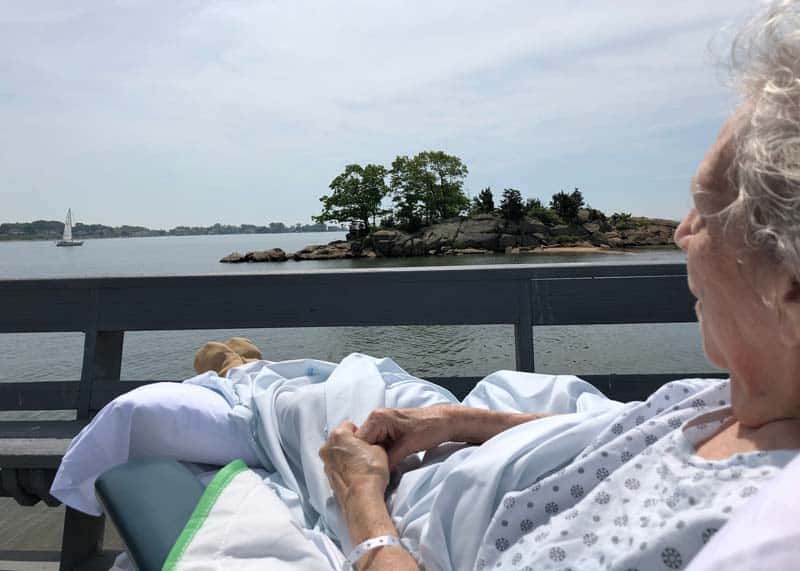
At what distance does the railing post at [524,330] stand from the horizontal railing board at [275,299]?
0.02 metres

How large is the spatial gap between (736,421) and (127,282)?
2656 mm

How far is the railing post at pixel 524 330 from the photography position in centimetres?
294

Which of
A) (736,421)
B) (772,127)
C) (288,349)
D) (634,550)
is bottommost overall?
(288,349)

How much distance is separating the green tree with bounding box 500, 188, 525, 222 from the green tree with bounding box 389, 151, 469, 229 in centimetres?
618

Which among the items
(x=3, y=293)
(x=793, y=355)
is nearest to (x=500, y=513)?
(x=793, y=355)

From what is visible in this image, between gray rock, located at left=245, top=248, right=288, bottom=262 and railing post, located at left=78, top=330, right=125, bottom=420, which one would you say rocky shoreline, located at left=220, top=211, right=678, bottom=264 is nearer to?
gray rock, located at left=245, top=248, right=288, bottom=262

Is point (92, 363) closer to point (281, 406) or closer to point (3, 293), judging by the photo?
point (3, 293)

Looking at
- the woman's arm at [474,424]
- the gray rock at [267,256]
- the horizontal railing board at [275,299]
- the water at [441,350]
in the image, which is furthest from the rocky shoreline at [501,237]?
the woman's arm at [474,424]

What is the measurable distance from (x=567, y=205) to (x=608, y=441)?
56548mm

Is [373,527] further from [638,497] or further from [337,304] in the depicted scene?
[337,304]

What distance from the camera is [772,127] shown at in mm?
875

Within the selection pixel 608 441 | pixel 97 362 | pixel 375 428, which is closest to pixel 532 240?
pixel 97 362

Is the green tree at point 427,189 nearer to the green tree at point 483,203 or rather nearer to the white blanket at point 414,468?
the green tree at point 483,203

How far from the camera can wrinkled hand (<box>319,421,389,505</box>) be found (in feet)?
5.03
